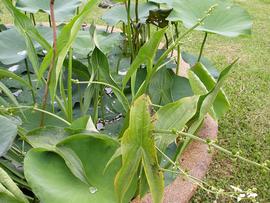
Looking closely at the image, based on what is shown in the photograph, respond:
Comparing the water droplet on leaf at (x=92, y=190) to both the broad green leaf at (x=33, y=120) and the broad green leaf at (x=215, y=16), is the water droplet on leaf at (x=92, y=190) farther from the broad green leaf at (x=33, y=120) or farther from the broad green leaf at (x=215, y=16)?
the broad green leaf at (x=215, y=16)

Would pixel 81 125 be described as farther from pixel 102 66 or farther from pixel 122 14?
pixel 122 14

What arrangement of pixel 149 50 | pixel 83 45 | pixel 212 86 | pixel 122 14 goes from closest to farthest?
1. pixel 149 50
2. pixel 212 86
3. pixel 83 45
4. pixel 122 14

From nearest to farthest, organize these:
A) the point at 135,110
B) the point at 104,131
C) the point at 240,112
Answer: the point at 135,110 < the point at 104,131 < the point at 240,112

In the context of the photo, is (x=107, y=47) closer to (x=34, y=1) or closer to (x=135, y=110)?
(x=34, y=1)

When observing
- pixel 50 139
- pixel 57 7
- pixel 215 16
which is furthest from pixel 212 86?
pixel 57 7

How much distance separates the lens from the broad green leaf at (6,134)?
72cm

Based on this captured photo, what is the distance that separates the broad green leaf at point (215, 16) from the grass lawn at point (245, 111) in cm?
15

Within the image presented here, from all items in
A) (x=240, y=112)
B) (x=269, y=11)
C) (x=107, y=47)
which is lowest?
(x=269, y=11)

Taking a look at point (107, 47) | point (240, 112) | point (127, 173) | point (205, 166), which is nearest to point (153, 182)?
point (127, 173)

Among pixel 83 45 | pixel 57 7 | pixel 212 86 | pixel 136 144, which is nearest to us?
pixel 136 144

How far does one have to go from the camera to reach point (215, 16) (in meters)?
1.19

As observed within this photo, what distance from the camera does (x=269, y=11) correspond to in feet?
10.6

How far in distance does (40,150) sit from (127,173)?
0.17 meters

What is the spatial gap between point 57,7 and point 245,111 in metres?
1.04
